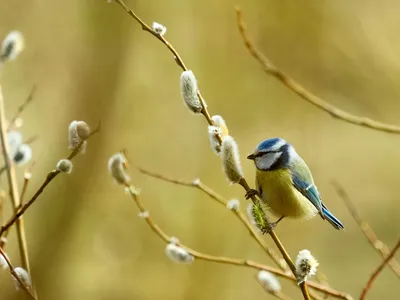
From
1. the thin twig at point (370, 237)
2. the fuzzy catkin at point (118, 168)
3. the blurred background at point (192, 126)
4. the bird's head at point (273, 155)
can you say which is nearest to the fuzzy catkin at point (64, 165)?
the fuzzy catkin at point (118, 168)

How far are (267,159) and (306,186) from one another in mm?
40

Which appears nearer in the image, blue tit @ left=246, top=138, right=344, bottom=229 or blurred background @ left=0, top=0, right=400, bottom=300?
blue tit @ left=246, top=138, right=344, bottom=229

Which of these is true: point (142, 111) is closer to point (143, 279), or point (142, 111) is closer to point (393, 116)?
point (143, 279)

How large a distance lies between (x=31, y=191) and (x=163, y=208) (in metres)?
0.32

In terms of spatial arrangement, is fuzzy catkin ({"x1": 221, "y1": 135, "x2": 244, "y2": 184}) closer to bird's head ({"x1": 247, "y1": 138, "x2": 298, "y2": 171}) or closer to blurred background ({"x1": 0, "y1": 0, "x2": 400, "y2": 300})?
bird's head ({"x1": 247, "y1": 138, "x2": 298, "y2": 171})

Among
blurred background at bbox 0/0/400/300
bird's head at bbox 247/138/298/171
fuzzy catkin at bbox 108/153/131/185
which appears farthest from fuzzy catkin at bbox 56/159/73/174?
blurred background at bbox 0/0/400/300

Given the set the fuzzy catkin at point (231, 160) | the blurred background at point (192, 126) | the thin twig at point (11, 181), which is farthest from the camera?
the blurred background at point (192, 126)

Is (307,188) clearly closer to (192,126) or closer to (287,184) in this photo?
(287,184)

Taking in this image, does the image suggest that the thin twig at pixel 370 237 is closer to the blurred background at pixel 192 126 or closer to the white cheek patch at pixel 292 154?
the white cheek patch at pixel 292 154

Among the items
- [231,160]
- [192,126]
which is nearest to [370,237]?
[231,160]

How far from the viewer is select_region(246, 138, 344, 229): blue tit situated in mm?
431

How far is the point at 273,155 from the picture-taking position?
0.44 metres

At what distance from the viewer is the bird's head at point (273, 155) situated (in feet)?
1.40

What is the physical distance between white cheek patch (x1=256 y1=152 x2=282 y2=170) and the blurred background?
2.25 ft
